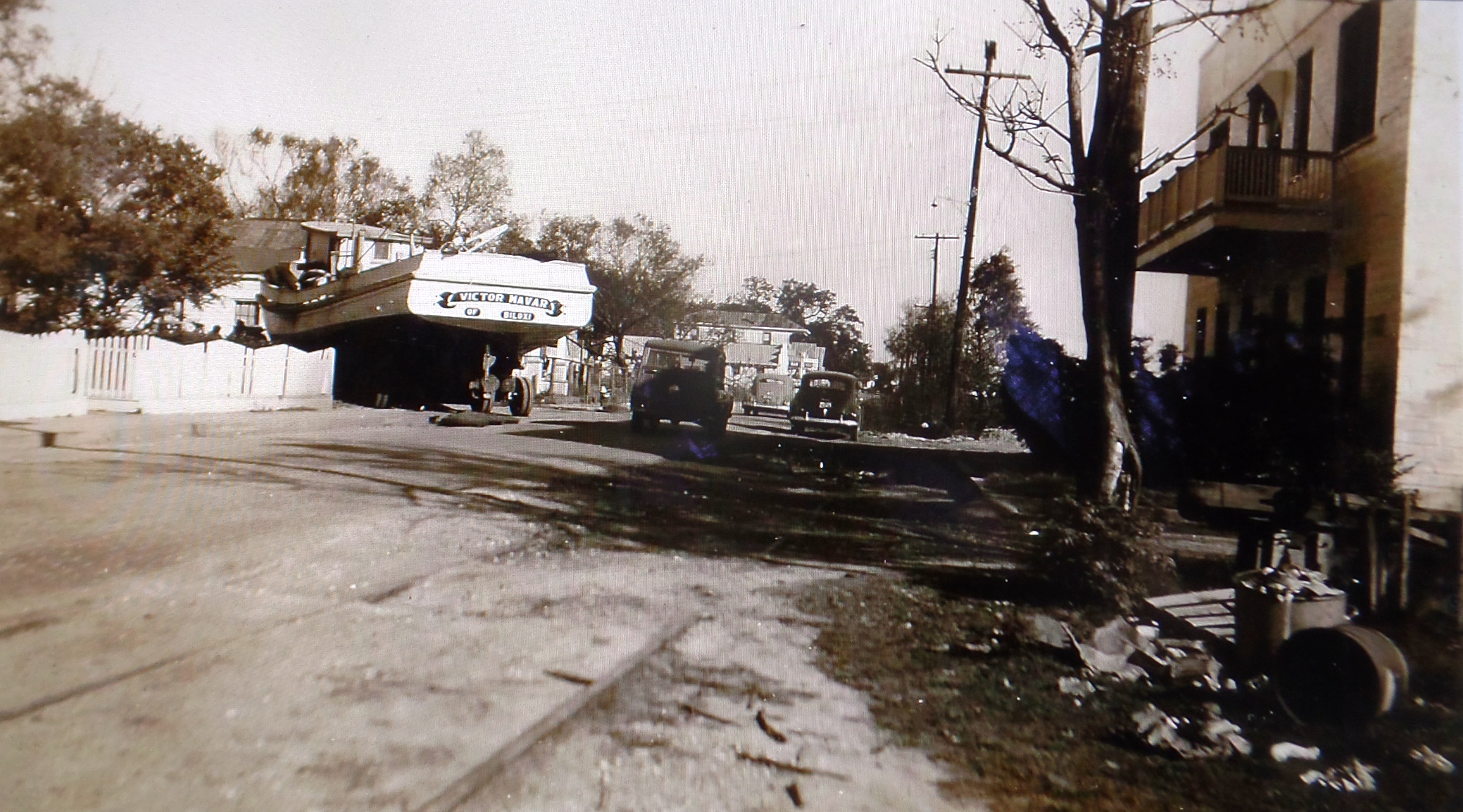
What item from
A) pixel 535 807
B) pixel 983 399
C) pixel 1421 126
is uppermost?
pixel 1421 126

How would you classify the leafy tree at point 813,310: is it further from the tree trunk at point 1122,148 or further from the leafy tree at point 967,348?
the tree trunk at point 1122,148

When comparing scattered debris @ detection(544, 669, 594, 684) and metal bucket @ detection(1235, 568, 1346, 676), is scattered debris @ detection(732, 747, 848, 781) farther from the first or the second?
metal bucket @ detection(1235, 568, 1346, 676)

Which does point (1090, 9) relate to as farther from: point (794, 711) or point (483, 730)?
point (483, 730)

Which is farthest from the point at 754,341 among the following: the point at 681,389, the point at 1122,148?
the point at 1122,148

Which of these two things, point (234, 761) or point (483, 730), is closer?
point (234, 761)

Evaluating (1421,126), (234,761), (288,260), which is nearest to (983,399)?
(1421,126)

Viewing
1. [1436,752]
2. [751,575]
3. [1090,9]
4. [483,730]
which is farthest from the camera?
[1090,9]
